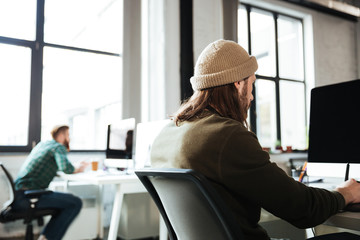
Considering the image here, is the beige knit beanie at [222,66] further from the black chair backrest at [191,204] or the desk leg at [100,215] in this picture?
the desk leg at [100,215]

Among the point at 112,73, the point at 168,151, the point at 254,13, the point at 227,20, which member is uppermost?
the point at 254,13

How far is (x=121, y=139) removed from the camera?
11.0 ft

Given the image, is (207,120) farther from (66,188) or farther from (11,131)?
(11,131)

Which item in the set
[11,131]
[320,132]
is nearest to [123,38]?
[11,131]

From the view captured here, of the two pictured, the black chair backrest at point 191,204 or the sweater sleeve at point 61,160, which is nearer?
the black chair backrest at point 191,204

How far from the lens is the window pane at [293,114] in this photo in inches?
239

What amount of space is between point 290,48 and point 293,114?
125 cm

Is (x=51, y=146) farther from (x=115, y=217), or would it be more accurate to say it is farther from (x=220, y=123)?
(x=220, y=123)

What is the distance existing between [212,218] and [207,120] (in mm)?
269

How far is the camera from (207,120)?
0.96 m

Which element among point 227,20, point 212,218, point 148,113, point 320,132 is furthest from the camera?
point 227,20

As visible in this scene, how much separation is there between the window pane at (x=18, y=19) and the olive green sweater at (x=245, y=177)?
3489 millimetres

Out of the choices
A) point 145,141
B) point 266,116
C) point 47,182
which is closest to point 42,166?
point 47,182

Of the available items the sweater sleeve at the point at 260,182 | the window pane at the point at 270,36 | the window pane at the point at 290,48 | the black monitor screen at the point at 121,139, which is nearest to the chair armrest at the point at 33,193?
the black monitor screen at the point at 121,139
